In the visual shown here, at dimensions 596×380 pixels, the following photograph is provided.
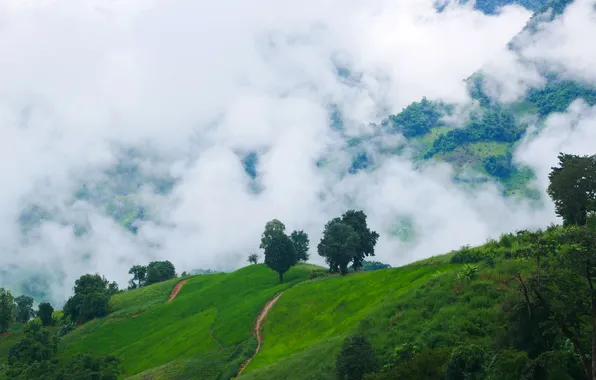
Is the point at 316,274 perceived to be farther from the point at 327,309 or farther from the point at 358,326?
the point at 358,326

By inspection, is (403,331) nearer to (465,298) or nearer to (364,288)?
(465,298)

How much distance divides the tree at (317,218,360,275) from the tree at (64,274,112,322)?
59864mm

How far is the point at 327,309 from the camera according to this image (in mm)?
66625

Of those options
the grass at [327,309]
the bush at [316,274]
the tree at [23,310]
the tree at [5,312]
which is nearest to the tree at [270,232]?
the bush at [316,274]

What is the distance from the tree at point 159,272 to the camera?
160 metres

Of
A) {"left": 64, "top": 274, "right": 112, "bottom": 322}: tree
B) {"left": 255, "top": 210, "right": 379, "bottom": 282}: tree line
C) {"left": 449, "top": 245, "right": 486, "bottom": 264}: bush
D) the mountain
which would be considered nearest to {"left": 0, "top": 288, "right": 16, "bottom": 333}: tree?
the mountain

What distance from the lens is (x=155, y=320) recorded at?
103m

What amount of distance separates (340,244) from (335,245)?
100 cm

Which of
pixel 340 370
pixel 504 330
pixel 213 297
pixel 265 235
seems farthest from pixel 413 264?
pixel 213 297

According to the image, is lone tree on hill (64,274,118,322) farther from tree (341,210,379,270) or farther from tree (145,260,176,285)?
tree (341,210,379,270)

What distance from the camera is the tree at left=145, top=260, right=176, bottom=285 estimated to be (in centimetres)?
15975

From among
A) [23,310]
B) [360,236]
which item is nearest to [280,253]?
[360,236]

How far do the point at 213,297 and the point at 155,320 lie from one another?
13256 mm

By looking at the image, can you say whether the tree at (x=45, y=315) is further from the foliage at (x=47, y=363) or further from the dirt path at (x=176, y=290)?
the dirt path at (x=176, y=290)
